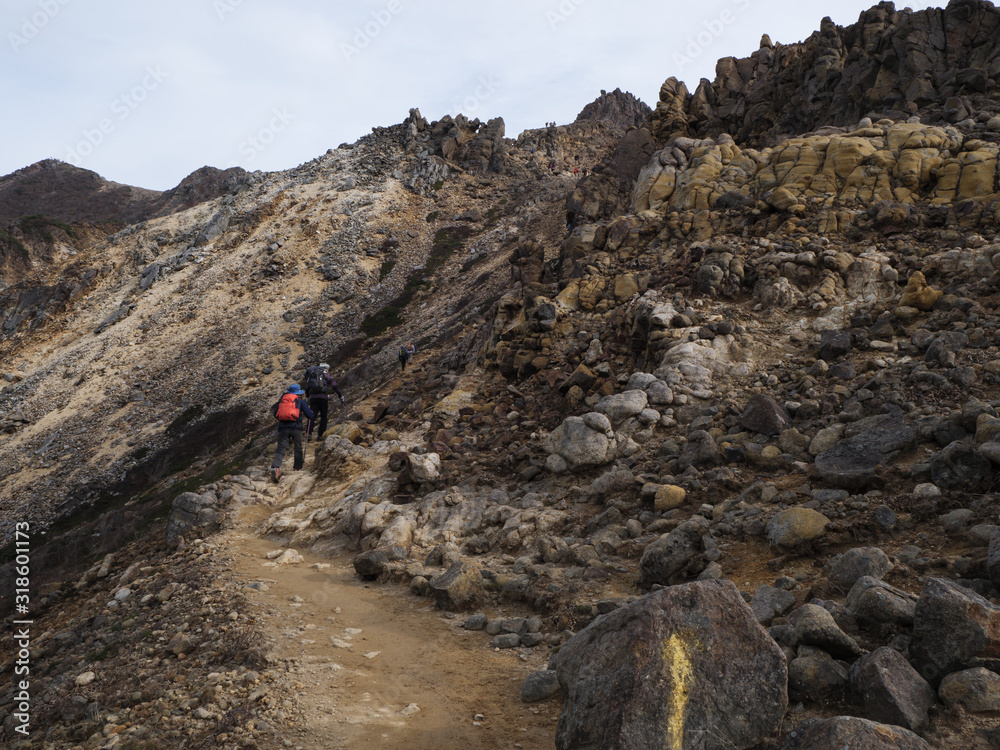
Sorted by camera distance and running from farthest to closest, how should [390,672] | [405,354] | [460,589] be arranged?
[405,354] → [460,589] → [390,672]

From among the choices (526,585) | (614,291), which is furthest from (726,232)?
(526,585)

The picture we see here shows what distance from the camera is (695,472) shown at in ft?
29.0

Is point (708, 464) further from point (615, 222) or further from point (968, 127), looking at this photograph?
point (968, 127)

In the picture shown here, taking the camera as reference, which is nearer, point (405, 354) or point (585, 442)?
point (585, 442)

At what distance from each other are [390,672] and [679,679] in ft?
12.1

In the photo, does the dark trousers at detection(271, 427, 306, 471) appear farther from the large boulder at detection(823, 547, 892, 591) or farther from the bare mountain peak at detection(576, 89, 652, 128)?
the bare mountain peak at detection(576, 89, 652, 128)

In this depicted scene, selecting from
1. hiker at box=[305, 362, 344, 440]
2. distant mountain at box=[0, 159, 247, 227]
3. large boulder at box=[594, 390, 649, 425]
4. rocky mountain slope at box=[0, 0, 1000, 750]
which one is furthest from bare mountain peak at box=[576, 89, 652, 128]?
large boulder at box=[594, 390, 649, 425]

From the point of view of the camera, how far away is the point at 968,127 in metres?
16.4

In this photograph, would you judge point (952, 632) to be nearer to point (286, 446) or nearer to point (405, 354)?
point (286, 446)


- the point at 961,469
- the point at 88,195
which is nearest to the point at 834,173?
the point at 961,469

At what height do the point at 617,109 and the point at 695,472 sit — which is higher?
the point at 617,109

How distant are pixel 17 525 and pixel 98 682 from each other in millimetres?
27366

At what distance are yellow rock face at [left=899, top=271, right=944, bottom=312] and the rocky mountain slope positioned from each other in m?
0.07

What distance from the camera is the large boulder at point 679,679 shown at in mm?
3516
